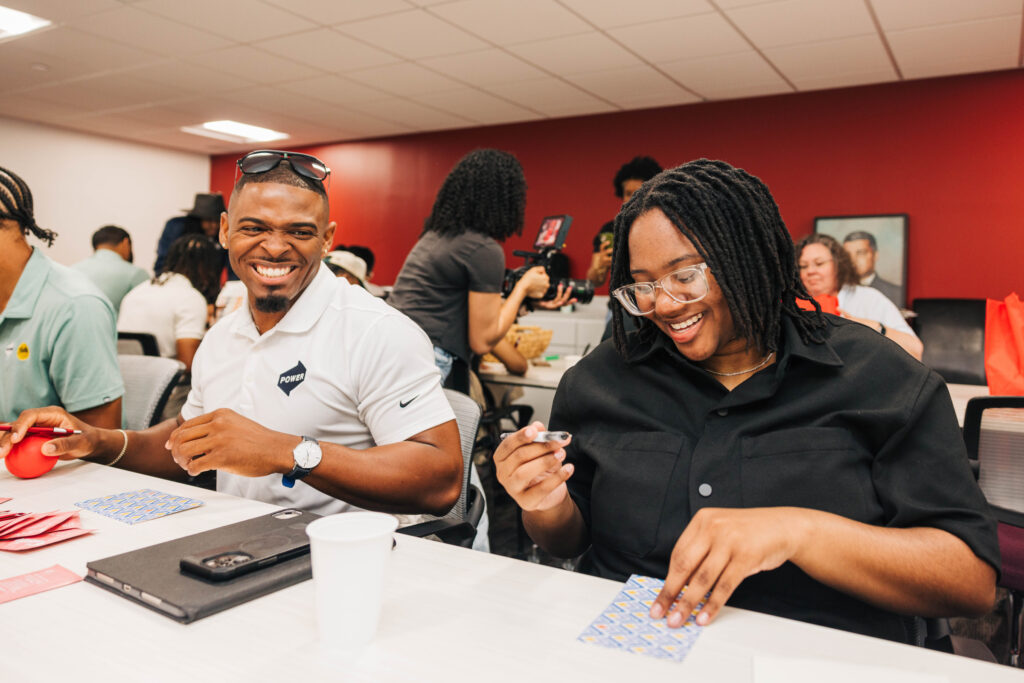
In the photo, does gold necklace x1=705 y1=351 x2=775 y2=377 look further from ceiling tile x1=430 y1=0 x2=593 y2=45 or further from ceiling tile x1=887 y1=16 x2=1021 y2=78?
ceiling tile x1=887 y1=16 x2=1021 y2=78

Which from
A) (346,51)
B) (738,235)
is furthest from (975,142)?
(738,235)

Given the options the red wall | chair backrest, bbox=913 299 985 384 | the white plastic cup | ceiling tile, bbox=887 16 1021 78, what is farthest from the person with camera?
ceiling tile, bbox=887 16 1021 78

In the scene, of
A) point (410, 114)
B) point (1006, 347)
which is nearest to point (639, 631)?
point (1006, 347)

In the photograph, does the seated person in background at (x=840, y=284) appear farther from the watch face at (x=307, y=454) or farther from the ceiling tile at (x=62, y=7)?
the ceiling tile at (x=62, y=7)

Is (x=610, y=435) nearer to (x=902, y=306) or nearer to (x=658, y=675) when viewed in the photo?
(x=658, y=675)

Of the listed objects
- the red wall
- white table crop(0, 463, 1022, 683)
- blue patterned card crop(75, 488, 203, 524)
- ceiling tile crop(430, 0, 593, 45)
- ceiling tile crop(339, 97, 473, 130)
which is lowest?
white table crop(0, 463, 1022, 683)

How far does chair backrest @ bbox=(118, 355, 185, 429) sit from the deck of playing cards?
843mm

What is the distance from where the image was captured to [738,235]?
1.14 metres

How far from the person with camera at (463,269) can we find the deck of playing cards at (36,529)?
1.65 metres

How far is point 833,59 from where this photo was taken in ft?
14.6

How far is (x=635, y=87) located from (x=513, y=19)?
5.20ft

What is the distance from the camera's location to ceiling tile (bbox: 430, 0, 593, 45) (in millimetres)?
3770

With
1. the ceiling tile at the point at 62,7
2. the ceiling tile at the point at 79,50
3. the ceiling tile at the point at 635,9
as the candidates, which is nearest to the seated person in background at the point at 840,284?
the ceiling tile at the point at 635,9

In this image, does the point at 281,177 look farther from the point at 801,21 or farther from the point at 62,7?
the point at 62,7
